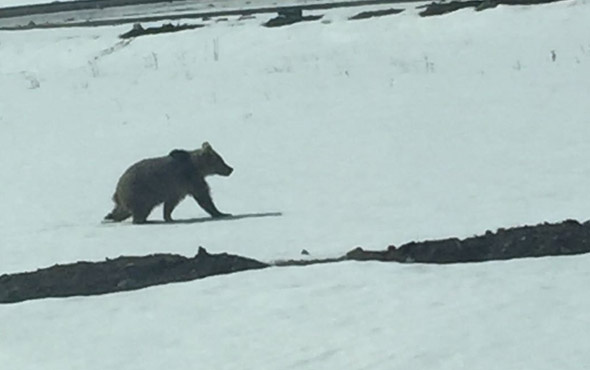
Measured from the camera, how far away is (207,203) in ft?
Result: 54.0

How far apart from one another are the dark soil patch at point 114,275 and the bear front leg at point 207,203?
3.94 meters

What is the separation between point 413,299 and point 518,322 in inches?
37.8

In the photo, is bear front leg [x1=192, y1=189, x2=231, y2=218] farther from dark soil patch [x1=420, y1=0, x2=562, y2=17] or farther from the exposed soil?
dark soil patch [x1=420, y1=0, x2=562, y2=17]

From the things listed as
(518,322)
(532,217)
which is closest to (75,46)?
(532,217)

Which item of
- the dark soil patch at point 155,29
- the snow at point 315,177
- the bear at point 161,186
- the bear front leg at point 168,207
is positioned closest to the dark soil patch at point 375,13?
the snow at point 315,177

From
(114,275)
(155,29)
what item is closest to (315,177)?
(114,275)

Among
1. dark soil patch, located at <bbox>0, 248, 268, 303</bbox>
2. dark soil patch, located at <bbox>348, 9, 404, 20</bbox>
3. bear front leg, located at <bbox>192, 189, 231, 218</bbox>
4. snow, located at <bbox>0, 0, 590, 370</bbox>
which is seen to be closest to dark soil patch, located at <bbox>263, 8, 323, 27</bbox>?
snow, located at <bbox>0, 0, 590, 370</bbox>

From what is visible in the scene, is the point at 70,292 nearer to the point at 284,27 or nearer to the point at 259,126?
the point at 259,126

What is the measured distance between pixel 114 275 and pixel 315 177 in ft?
23.6

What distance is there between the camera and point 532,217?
Answer: 1448 cm

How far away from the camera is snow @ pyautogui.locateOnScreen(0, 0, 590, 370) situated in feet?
30.0

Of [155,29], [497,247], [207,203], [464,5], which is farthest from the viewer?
[155,29]

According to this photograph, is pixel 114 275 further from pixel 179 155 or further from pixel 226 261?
pixel 179 155

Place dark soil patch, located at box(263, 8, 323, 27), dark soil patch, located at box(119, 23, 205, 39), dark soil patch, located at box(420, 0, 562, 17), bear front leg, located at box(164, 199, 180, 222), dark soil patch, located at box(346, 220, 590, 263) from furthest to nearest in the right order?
dark soil patch, located at box(119, 23, 205, 39), dark soil patch, located at box(263, 8, 323, 27), dark soil patch, located at box(420, 0, 562, 17), bear front leg, located at box(164, 199, 180, 222), dark soil patch, located at box(346, 220, 590, 263)
